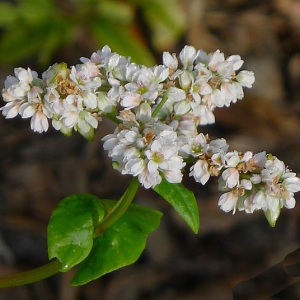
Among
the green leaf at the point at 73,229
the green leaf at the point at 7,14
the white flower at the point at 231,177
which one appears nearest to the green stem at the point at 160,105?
the white flower at the point at 231,177

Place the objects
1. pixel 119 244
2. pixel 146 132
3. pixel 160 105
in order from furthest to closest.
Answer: pixel 119 244, pixel 160 105, pixel 146 132

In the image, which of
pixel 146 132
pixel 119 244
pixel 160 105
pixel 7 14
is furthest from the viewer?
A: pixel 7 14

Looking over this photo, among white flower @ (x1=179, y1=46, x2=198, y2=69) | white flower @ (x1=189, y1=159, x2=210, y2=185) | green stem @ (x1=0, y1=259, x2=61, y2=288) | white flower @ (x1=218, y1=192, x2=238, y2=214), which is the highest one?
white flower @ (x1=179, y1=46, x2=198, y2=69)

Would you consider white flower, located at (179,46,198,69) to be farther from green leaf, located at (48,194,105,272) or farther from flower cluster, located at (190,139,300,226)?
green leaf, located at (48,194,105,272)

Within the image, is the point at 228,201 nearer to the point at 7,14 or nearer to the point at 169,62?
the point at 169,62

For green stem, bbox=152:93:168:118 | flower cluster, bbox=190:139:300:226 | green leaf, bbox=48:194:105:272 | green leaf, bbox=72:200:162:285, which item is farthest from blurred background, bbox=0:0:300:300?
green stem, bbox=152:93:168:118

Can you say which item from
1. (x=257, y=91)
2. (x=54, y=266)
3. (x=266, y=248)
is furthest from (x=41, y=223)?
(x=54, y=266)

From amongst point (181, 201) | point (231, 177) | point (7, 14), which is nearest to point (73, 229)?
point (181, 201)
